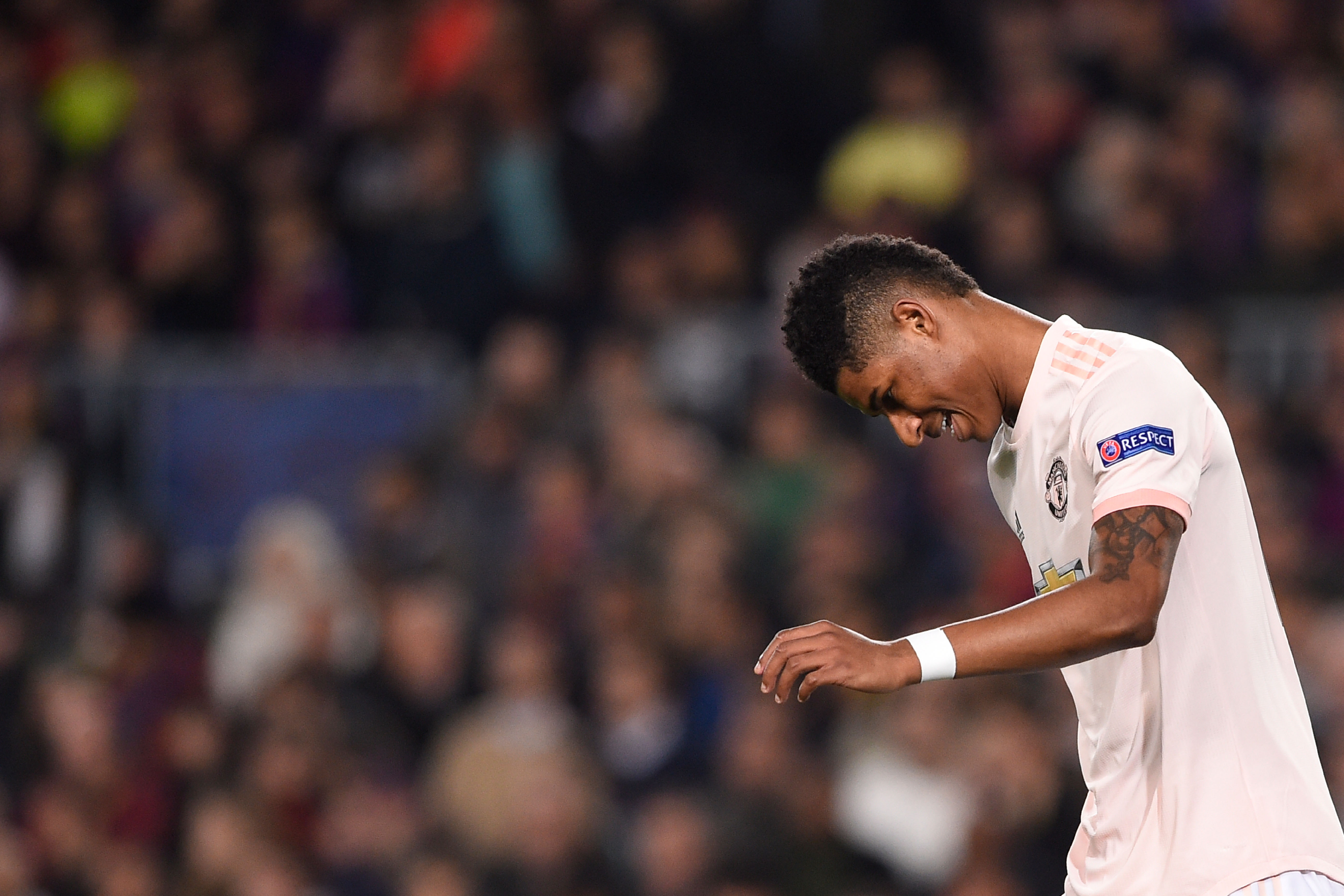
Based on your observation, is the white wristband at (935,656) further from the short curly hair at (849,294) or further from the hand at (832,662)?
the short curly hair at (849,294)

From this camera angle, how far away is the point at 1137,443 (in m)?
3.15

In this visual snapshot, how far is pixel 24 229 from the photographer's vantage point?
35.0 feet

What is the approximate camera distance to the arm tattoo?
10.1 feet

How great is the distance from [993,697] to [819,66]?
4209 millimetres

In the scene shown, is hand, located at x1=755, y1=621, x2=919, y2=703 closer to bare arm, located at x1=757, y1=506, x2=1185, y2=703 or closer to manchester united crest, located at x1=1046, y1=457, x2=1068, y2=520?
bare arm, located at x1=757, y1=506, x2=1185, y2=703

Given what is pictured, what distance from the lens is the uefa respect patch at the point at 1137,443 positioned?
3.14 meters

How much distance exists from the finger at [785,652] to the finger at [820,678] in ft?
0.11

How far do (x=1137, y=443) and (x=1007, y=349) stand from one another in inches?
14.5

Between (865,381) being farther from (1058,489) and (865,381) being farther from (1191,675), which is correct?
(1191,675)

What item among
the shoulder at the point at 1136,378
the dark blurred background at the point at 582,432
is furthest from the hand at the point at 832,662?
the dark blurred background at the point at 582,432

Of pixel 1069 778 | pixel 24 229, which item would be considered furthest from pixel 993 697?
pixel 24 229

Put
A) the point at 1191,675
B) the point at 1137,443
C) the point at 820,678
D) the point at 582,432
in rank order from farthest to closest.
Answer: the point at 582,432 < the point at 1191,675 < the point at 1137,443 < the point at 820,678

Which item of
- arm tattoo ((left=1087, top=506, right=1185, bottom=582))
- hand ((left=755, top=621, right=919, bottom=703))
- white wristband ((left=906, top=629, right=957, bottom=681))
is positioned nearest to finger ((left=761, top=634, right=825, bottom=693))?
hand ((left=755, top=621, right=919, bottom=703))

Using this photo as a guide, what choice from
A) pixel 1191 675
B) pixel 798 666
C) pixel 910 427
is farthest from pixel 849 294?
pixel 1191 675
